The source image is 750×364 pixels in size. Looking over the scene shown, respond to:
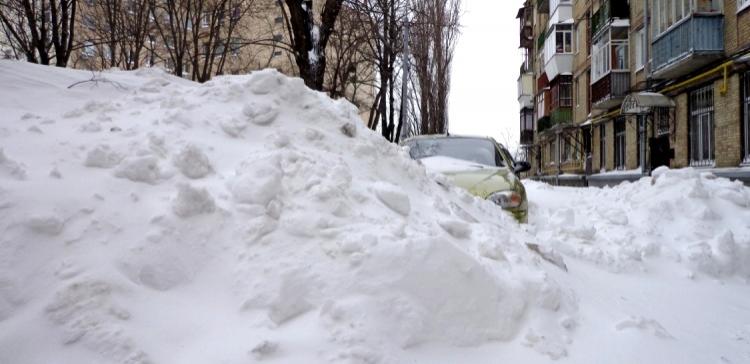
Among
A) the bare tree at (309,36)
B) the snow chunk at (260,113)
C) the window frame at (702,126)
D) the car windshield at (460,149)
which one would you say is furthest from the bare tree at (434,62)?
the snow chunk at (260,113)

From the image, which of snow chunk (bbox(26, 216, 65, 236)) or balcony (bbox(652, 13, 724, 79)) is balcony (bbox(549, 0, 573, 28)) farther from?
snow chunk (bbox(26, 216, 65, 236))

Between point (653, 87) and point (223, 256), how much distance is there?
17248mm

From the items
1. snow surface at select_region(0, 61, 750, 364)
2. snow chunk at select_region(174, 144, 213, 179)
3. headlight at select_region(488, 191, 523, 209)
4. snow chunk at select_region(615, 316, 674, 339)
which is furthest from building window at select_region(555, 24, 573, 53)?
snow chunk at select_region(174, 144, 213, 179)

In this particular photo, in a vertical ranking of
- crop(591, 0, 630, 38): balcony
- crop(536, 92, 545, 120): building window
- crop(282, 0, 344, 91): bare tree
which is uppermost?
crop(591, 0, 630, 38): balcony

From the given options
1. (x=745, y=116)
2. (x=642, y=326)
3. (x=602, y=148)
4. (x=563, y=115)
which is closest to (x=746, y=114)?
(x=745, y=116)

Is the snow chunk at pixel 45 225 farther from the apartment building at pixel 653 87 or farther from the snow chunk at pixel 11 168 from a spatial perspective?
the apartment building at pixel 653 87

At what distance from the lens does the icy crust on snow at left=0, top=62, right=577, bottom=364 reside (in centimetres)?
204

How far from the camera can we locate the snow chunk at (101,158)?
9.18 ft

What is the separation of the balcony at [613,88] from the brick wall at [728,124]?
225 inches

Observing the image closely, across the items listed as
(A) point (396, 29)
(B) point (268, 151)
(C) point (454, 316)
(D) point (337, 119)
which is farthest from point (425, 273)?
(A) point (396, 29)

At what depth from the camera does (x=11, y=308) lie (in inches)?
77.5

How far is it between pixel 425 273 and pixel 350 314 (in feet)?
1.56

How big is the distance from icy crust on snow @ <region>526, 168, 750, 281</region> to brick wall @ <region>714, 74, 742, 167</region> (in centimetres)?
643

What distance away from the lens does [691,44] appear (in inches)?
516
